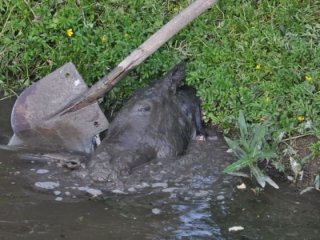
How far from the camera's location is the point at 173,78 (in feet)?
18.6

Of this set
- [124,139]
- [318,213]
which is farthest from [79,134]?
[318,213]

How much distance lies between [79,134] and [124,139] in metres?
0.48

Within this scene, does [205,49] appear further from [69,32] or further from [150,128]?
[69,32]

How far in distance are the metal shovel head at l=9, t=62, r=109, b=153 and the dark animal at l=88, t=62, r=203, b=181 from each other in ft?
0.68

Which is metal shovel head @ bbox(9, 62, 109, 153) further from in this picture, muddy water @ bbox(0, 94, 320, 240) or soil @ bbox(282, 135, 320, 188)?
soil @ bbox(282, 135, 320, 188)

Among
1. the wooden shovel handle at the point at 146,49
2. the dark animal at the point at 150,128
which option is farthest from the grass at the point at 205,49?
the wooden shovel handle at the point at 146,49

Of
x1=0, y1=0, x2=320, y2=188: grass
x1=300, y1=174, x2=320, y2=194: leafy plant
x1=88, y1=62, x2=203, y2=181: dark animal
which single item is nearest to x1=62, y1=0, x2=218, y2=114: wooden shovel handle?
x1=88, y1=62, x2=203, y2=181: dark animal

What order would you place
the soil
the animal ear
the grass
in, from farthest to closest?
1. the animal ear
2. the grass
3. the soil

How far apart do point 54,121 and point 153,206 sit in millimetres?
1308

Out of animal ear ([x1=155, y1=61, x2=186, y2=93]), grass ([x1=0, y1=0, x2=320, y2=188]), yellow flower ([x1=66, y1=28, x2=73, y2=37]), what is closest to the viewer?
grass ([x1=0, y1=0, x2=320, y2=188])

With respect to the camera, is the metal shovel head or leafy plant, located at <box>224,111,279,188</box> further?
the metal shovel head

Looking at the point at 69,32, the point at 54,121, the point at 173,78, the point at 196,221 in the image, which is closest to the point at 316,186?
the point at 196,221

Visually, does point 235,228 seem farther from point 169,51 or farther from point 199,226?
point 169,51

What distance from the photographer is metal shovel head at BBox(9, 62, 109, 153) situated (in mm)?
5281
